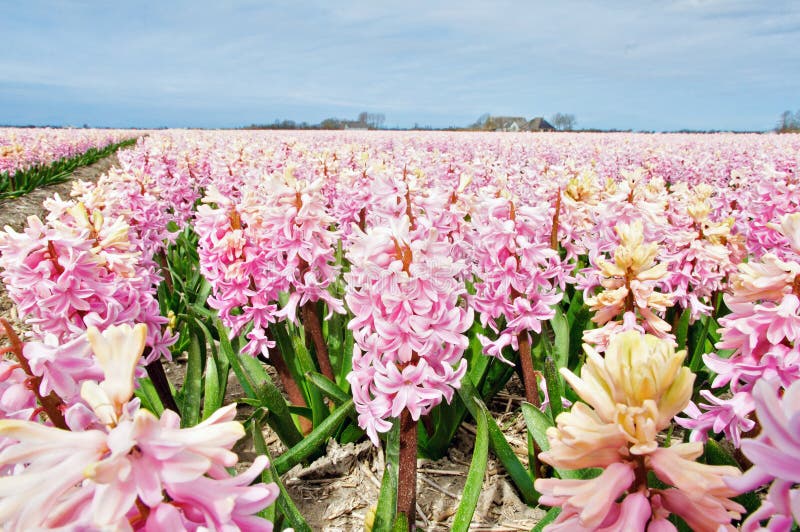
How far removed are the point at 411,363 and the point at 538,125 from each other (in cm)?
7090

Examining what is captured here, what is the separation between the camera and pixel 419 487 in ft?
9.71

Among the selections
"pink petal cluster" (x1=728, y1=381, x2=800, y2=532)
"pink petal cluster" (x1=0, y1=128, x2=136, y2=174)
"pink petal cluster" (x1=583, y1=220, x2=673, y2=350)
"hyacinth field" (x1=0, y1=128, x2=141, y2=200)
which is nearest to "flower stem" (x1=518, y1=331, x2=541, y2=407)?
"pink petal cluster" (x1=583, y1=220, x2=673, y2=350)

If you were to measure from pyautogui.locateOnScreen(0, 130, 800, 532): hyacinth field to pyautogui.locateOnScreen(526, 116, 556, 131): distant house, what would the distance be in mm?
62233

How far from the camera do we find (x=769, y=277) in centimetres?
182

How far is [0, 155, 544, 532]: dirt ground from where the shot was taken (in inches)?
109

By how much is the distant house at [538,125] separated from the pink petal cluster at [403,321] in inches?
2516

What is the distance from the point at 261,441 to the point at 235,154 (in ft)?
20.0

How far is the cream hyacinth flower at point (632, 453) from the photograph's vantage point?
0.94 meters

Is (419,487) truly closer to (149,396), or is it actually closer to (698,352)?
(149,396)

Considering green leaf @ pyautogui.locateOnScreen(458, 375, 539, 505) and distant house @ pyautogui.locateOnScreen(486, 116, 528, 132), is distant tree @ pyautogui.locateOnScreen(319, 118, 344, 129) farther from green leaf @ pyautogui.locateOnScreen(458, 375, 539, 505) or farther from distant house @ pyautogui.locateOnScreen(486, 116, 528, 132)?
green leaf @ pyautogui.locateOnScreen(458, 375, 539, 505)

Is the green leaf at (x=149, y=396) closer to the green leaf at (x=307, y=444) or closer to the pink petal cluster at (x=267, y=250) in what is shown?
the pink petal cluster at (x=267, y=250)

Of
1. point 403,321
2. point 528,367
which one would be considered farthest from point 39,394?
point 528,367

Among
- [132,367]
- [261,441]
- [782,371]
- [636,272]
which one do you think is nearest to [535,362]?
[636,272]

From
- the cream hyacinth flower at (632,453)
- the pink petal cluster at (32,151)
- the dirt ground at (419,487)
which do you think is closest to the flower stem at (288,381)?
the dirt ground at (419,487)
